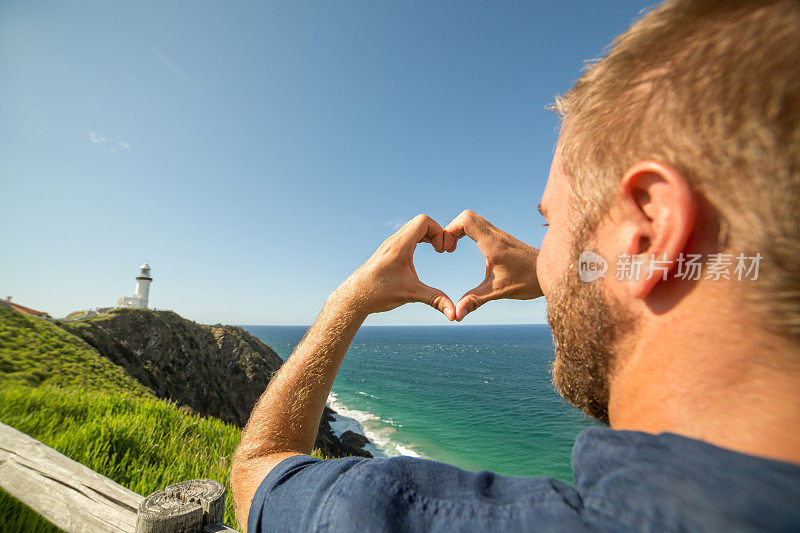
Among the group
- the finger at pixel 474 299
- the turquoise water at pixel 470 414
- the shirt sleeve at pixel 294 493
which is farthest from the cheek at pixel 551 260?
the turquoise water at pixel 470 414

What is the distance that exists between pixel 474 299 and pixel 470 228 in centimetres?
45

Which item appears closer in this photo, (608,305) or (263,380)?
(608,305)

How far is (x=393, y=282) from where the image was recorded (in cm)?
193

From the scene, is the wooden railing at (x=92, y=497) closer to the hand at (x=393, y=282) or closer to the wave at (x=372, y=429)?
the hand at (x=393, y=282)

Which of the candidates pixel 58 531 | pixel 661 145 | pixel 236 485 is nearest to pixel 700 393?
pixel 661 145

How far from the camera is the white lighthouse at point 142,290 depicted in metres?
40.5

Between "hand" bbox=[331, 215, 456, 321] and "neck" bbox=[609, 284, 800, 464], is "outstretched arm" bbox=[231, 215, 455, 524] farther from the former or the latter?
"neck" bbox=[609, 284, 800, 464]

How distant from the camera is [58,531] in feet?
10.4

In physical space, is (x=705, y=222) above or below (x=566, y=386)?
above

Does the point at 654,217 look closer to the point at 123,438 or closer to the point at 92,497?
the point at 92,497

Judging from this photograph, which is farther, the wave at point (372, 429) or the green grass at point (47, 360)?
the wave at point (372, 429)

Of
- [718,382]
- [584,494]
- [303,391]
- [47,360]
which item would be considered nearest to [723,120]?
[718,382]

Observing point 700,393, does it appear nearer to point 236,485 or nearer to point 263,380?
point 236,485

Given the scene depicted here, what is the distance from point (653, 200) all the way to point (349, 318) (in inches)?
57.8
